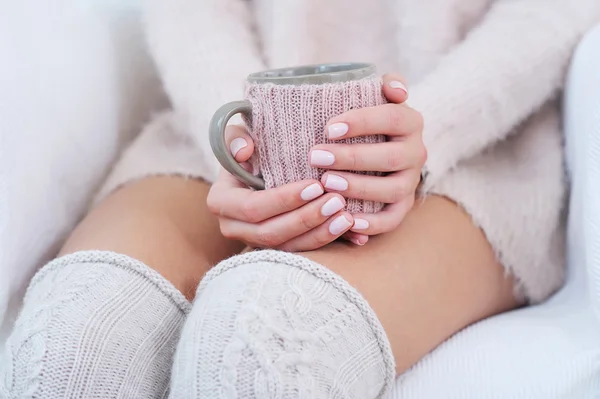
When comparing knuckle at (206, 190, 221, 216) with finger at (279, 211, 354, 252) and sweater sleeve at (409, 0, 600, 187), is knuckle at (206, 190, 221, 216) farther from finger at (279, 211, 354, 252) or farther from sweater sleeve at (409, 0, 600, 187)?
sweater sleeve at (409, 0, 600, 187)

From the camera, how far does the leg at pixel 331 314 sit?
378 mm

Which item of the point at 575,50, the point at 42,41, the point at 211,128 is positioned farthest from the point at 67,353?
the point at 575,50

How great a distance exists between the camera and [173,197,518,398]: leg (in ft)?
1.24

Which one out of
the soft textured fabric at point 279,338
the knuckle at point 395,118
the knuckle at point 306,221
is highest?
the knuckle at point 395,118

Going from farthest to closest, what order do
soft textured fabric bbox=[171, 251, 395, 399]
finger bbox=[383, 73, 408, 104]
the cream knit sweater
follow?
the cream knit sweater, finger bbox=[383, 73, 408, 104], soft textured fabric bbox=[171, 251, 395, 399]

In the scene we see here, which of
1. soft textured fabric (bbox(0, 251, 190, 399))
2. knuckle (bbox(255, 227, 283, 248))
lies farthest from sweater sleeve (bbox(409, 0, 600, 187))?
soft textured fabric (bbox(0, 251, 190, 399))

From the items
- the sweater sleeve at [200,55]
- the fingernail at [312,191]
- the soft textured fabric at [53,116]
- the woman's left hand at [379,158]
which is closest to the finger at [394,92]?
the woman's left hand at [379,158]

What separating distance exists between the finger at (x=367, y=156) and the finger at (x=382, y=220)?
0.12ft

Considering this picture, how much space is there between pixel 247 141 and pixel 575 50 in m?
0.40

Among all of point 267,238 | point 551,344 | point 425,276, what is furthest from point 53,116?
point 551,344

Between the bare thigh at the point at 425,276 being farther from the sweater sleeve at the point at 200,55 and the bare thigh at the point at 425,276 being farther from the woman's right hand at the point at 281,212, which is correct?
the sweater sleeve at the point at 200,55

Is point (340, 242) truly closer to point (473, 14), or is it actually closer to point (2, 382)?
point (2, 382)

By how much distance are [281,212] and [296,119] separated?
0.08 m

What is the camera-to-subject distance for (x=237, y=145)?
0.46 meters
